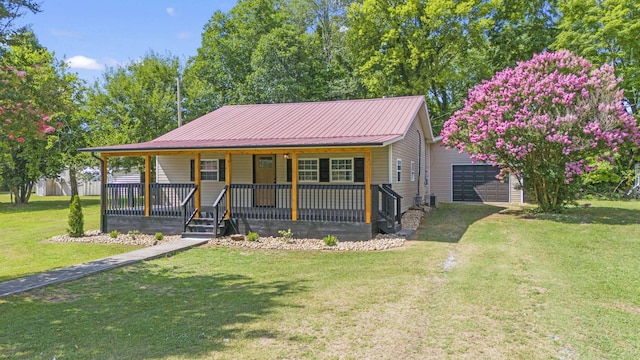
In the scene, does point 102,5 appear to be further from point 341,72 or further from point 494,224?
point 341,72

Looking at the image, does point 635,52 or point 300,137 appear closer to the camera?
point 300,137

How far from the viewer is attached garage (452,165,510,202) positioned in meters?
20.1

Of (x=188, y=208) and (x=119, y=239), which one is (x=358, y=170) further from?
(x=119, y=239)

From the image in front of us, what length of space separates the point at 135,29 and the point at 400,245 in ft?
48.9

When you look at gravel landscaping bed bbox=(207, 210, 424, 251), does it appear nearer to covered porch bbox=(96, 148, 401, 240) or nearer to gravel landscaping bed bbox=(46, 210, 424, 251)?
gravel landscaping bed bbox=(46, 210, 424, 251)

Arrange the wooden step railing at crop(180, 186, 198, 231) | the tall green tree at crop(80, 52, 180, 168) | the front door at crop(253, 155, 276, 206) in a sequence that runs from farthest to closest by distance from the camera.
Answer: the tall green tree at crop(80, 52, 180, 168) < the front door at crop(253, 155, 276, 206) < the wooden step railing at crop(180, 186, 198, 231)

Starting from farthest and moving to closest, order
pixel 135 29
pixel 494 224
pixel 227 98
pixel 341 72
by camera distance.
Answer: pixel 341 72 → pixel 227 98 → pixel 135 29 → pixel 494 224

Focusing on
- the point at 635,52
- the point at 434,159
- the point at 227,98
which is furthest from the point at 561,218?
the point at 227,98

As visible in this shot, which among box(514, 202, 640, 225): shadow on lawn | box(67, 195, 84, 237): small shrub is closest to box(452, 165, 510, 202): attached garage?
box(514, 202, 640, 225): shadow on lawn

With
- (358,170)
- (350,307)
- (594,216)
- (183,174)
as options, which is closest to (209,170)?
(183,174)

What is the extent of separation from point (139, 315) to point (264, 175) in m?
9.84

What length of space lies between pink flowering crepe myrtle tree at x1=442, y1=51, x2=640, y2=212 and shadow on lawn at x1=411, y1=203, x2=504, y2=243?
210cm

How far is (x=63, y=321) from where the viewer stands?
498 cm

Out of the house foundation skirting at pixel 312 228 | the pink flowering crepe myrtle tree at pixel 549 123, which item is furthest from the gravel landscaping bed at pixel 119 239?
the pink flowering crepe myrtle tree at pixel 549 123
